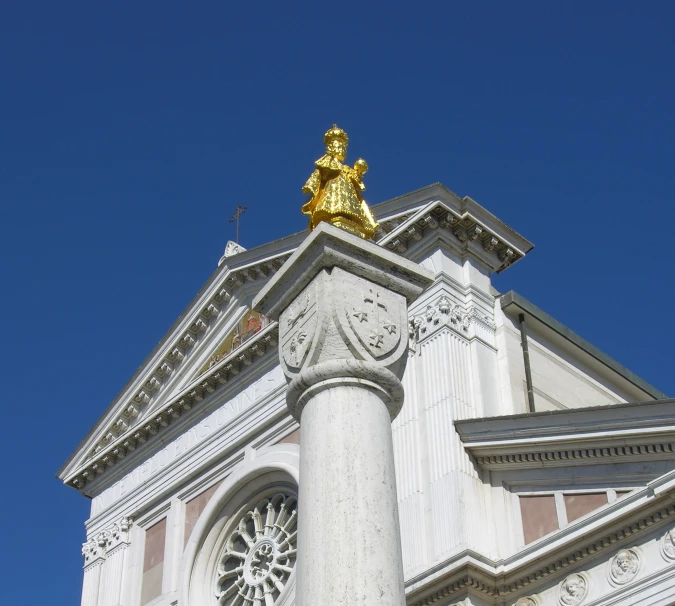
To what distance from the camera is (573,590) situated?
45.1 feet

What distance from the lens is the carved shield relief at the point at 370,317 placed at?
26.5ft

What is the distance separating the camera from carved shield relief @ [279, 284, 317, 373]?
26.9 feet

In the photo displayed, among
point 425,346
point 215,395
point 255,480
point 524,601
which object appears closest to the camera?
point 524,601

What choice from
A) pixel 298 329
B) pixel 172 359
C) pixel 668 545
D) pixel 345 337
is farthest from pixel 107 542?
pixel 345 337

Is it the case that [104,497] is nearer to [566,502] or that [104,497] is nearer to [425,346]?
[425,346]

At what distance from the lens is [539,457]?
14.8 m

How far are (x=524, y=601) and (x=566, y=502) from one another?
4.11 ft

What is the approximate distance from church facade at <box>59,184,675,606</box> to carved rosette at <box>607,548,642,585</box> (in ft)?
0.06

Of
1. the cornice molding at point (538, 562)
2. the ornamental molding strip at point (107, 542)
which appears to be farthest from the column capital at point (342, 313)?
the ornamental molding strip at point (107, 542)

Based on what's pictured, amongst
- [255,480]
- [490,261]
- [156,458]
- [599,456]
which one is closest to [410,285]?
[599,456]

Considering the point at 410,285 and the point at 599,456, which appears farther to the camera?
the point at 599,456

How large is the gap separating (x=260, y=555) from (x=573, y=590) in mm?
6427

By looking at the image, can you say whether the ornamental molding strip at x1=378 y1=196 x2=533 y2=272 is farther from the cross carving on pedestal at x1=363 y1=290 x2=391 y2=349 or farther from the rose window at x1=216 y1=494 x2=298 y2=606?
the cross carving on pedestal at x1=363 y1=290 x2=391 y2=349

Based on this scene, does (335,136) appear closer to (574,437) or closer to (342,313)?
(342,313)
